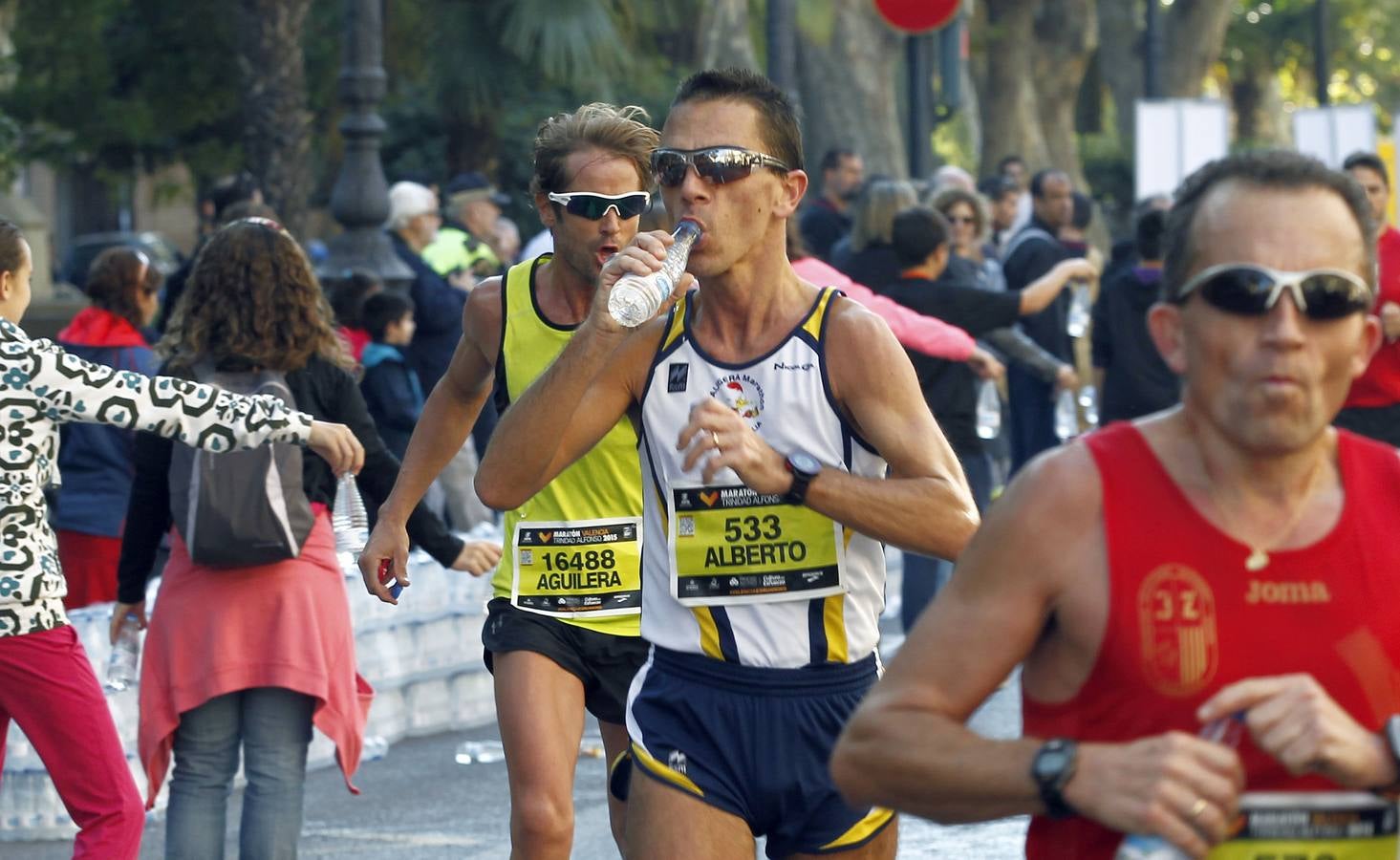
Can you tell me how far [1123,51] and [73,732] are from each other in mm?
32509

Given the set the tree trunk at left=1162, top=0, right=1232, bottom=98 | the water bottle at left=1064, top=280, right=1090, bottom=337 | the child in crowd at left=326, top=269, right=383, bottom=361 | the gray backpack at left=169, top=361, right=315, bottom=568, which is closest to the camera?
the gray backpack at left=169, top=361, right=315, bottom=568

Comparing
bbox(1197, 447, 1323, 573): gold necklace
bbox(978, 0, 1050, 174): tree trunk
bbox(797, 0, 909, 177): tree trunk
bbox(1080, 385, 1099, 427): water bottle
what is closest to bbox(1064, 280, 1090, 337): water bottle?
bbox(1080, 385, 1099, 427): water bottle

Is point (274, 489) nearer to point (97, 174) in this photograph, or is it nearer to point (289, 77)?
point (289, 77)

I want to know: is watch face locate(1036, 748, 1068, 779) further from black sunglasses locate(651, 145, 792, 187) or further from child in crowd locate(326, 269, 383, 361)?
child in crowd locate(326, 269, 383, 361)

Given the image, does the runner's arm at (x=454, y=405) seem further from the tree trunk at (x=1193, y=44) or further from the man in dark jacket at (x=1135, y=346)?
the tree trunk at (x=1193, y=44)

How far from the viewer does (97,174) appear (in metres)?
26.6

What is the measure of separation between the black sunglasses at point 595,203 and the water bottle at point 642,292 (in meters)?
1.40

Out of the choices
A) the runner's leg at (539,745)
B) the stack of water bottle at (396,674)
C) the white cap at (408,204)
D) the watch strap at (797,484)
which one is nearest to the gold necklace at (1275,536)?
the watch strap at (797,484)

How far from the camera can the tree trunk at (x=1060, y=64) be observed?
32219mm

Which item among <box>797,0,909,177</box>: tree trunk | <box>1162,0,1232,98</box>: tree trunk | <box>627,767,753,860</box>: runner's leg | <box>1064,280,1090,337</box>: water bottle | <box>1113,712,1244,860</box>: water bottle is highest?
<box>1162,0,1232,98</box>: tree trunk

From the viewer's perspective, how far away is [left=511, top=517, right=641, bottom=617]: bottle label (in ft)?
17.0

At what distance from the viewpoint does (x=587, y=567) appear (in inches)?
204

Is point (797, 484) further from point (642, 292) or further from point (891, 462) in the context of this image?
point (642, 292)

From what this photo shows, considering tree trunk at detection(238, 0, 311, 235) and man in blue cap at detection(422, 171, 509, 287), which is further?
tree trunk at detection(238, 0, 311, 235)
